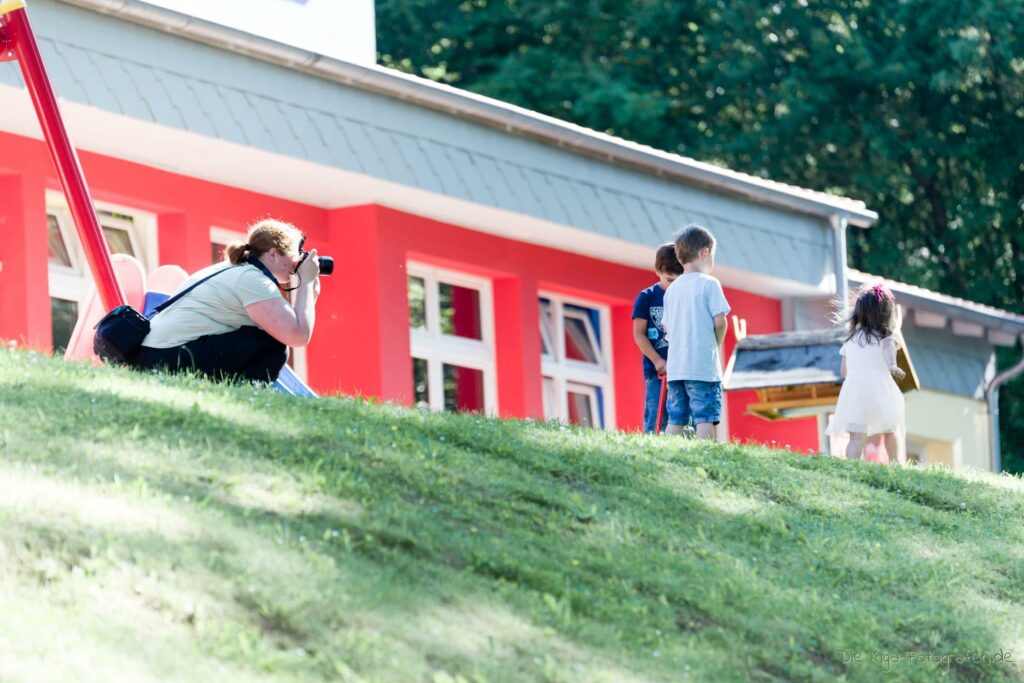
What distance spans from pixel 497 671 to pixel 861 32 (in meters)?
27.3

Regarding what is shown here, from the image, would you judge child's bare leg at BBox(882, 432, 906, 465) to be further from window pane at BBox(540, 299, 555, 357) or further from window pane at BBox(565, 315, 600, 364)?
window pane at BBox(565, 315, 600, 364)

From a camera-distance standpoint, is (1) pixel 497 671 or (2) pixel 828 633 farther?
(2) pixel 828 633

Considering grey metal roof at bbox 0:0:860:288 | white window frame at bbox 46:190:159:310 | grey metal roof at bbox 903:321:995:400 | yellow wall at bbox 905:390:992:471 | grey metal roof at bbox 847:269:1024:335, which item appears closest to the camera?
grey metal roof at bbox 0:0:860:288

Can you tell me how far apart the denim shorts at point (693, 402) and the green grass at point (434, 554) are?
80.4 inches

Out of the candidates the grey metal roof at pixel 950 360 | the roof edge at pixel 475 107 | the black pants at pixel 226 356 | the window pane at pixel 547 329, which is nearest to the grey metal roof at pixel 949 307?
the grey metal roof at pixel 950 360

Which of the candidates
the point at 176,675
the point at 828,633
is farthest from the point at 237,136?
the point at 176,675

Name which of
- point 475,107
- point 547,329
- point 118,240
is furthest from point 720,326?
point 547,329

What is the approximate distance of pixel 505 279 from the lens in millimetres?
18094

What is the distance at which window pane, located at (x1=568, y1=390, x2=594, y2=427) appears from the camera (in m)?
19.5

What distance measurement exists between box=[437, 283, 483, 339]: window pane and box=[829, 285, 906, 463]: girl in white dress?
638 cm

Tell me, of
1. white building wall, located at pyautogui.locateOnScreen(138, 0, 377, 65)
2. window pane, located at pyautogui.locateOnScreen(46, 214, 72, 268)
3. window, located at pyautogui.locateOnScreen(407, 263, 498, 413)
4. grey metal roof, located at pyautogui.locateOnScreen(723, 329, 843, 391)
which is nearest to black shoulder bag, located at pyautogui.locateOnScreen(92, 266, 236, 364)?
window pane, located at pyautogui.locateOnScreen(46, 214, 72, 268)

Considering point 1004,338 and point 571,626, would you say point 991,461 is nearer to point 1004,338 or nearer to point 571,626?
point 1004,338

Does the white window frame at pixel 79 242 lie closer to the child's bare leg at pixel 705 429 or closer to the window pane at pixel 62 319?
the window pane at pixel 62 319

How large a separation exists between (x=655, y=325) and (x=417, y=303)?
5750 millimetres
